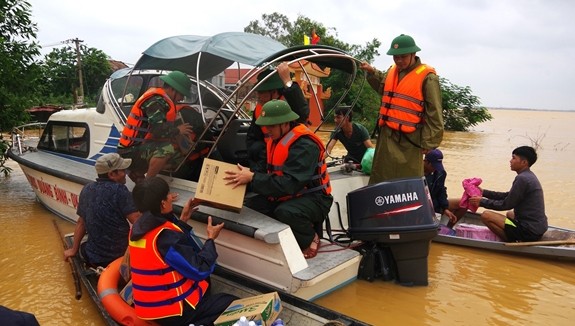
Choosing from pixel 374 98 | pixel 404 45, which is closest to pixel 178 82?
pixel 404 45

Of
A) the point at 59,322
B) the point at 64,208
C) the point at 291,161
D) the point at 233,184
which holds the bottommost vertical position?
the point at 59,322

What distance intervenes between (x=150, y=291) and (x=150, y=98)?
7.11 feet

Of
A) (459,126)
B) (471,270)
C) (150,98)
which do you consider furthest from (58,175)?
(459,126)

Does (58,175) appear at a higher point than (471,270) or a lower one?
higher

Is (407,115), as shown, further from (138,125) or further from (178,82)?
(138,125)

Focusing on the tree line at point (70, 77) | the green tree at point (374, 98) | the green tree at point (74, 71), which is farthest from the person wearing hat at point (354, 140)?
the green tree at point (74, 71)


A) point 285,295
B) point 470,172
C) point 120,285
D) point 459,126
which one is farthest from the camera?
point 459,126

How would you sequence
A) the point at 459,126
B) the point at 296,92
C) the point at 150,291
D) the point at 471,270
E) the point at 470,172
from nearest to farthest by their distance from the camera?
the point at 150,291
the point at 296,92
the point at 471,270
the point at 470,172
the point at 459,126

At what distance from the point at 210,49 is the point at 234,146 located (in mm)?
1202

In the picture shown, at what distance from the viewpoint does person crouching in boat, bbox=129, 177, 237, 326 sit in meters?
2.51

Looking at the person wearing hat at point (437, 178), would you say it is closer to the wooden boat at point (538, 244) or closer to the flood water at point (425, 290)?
the wooden boat at point (538, 244)

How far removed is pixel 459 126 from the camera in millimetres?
25625

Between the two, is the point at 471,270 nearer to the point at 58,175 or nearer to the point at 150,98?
the point at 150,98

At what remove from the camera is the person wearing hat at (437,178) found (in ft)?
16.4
